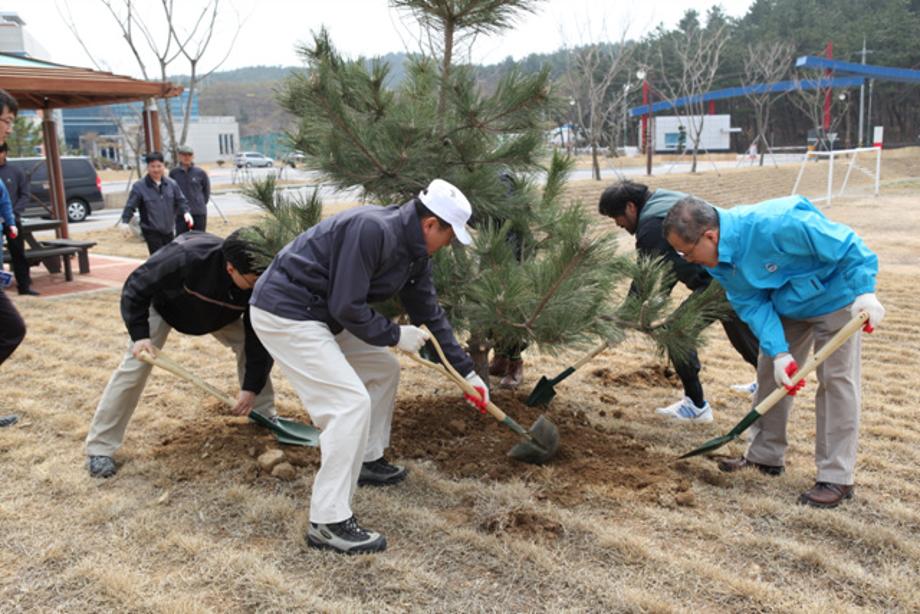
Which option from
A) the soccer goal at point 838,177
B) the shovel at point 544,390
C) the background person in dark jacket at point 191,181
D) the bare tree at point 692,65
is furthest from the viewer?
the bare tree at point 692,65

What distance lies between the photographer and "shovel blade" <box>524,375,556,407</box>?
3971 millimetres

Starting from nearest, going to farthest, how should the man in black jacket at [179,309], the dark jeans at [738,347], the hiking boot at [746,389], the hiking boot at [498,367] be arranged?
1. the man in black jacket at [179,309]
2. the dark jeans at [738,347]
3. the hiking boot at [746,389]
4. the hiking boot at [498,367]

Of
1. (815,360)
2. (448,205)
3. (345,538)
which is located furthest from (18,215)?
(815,360)

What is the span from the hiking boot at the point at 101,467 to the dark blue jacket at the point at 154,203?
4441 mm

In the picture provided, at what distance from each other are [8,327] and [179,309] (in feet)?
3.34

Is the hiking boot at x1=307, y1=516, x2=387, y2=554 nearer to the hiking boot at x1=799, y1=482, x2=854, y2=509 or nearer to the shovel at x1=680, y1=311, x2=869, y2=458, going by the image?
the shovel at x1=680, y1=311, x2=869, y2=458

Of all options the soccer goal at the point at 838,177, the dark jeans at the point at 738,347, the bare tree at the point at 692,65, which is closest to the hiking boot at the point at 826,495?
the dark jeans at the point at 738,347

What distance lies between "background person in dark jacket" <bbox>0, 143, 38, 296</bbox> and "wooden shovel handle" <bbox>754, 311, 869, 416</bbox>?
674cm

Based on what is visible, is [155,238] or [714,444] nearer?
[714,444]

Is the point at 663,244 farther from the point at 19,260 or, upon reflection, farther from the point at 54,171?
the point at 54,171

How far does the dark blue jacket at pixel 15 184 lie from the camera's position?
24.0 feet

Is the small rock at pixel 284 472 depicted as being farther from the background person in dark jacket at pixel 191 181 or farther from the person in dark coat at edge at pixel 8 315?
the background person in dark jacket at pixel 191 181

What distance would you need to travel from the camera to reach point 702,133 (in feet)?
133

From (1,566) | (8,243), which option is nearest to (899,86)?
(8,243)
